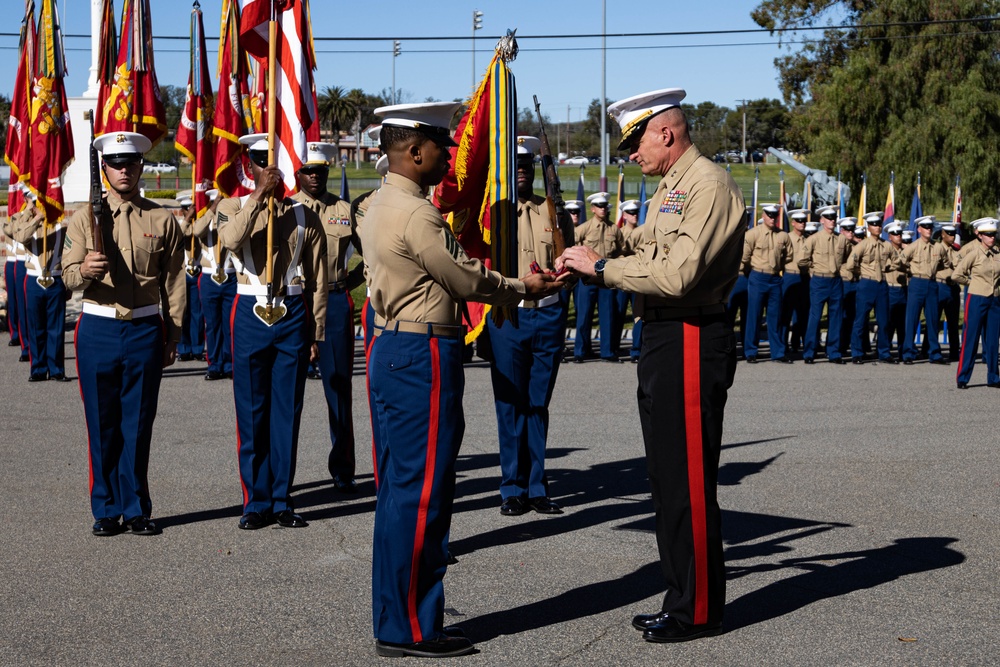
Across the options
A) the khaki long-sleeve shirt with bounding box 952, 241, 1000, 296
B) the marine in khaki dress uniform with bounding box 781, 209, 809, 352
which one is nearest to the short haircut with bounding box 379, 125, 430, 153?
the khaki long-sleeve shirt with bounding box 952, 241, 1000, 296

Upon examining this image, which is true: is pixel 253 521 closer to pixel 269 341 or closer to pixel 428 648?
pixel 269 341

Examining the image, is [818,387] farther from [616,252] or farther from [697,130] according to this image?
[697,130]

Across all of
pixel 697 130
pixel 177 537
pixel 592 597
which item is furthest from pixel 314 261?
pixel 697 130

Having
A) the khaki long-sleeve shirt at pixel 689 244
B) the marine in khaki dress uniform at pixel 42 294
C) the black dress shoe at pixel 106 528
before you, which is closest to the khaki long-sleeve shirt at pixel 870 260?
the marine in khaki dress uniform at pixel 42 294

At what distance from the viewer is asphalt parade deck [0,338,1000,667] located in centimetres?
505

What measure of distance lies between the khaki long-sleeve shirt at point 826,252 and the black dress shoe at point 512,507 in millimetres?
11601

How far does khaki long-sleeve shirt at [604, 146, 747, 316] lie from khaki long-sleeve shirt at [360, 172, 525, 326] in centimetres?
61

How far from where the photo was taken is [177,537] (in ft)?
22.5

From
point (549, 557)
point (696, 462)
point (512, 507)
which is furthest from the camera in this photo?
point (512, 507)

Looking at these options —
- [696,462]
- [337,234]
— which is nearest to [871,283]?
[337,234]

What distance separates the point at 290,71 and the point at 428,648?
4452 millimetres

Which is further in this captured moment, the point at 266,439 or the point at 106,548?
the point at 266,439

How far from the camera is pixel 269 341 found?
7238 mm

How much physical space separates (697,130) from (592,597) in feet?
349
